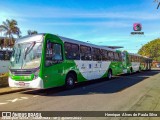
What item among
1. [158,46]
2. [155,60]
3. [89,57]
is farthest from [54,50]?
[155,60]

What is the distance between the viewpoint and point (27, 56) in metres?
12.8

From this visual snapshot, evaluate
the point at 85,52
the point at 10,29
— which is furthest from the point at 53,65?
the point at 10,29

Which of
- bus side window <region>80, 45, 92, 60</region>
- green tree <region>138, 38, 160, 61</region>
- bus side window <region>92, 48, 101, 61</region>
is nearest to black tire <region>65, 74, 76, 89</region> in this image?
bus side window <region>80, 45, 92, 60</region>

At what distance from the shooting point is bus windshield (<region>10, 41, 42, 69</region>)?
1256cm

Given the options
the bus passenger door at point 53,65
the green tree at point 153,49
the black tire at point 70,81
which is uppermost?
the green tree at point 153,49

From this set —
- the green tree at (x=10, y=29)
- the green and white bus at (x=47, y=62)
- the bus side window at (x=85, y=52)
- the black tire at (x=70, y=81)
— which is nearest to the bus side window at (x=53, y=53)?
the green and white bus at (x=47, y=62)

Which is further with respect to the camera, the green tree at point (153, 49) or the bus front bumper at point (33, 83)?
the green tree at point (153, 49)

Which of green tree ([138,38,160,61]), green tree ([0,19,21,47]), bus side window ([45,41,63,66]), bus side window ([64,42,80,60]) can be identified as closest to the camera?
bus side window ([45,41,63,66])

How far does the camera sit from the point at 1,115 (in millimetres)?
8047

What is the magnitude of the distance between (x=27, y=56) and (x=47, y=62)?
3.50 ft

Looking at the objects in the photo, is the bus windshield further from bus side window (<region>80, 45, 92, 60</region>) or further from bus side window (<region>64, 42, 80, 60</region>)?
bus side window (<region>80, 45, 92, 60</region>)

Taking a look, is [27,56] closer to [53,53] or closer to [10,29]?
[53,53]

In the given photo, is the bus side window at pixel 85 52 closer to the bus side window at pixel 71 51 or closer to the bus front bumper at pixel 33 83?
the bus side window at pixel 71 51

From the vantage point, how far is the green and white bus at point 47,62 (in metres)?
12.4
